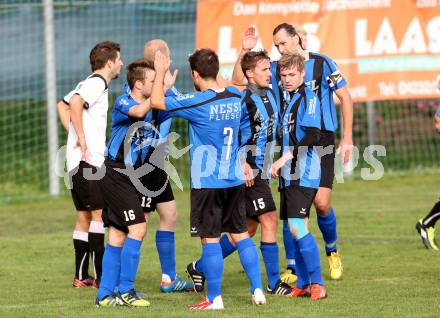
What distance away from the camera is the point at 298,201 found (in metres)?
8.45

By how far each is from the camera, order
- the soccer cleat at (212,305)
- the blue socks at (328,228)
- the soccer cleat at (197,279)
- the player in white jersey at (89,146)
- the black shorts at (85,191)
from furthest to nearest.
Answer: the blue socks at (328,228) → the black shorts at (85,191) → the soccer cleat at (197,279) → the player in white jersey at (89,146) → the soccer cleat at (212,305)

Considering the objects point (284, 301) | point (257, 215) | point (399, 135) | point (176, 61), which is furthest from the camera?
point (399, 135)

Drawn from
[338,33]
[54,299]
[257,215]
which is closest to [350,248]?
[257,215]

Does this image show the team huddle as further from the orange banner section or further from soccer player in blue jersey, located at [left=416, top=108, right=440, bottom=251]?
the orange banner section

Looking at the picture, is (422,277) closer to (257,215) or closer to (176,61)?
(257,215)

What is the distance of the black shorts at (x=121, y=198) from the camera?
8281 millimetres

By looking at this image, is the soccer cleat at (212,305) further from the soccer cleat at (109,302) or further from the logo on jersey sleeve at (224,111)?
the logo on jersey sleeve at (224,111)

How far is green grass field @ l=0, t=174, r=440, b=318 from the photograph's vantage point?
793cm

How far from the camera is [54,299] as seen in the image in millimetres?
8633

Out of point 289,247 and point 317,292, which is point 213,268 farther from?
point 289,247

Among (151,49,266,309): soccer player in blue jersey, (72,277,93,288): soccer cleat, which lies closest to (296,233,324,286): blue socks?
(151,49,266,309): soccer player in blue jersey

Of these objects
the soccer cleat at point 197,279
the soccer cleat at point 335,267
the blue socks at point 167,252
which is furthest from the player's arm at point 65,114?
the soccer cleat at point 335,267

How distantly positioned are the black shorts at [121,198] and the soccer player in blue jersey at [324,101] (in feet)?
4.87

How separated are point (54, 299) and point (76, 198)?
1.15 m
